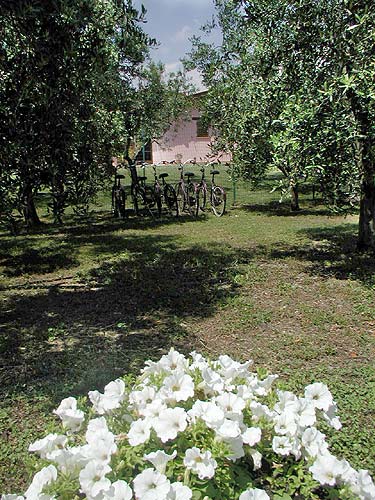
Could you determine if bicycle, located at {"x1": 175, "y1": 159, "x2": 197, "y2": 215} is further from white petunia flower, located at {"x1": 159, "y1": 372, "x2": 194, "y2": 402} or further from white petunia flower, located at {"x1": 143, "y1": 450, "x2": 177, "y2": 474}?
white petunia flower, located at {"x1": 143, "y1": 450, "x2": 177, "y2": 474}

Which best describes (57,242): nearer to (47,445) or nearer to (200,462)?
(47,445)

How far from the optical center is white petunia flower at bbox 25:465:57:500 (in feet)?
4.67

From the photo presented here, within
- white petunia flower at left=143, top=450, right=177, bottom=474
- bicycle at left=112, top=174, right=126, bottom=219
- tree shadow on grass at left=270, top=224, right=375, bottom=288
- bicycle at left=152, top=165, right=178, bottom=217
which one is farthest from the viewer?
bicycle at left=152, top=165, right=178, bottom=217

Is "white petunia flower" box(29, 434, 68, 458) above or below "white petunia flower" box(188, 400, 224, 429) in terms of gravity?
below

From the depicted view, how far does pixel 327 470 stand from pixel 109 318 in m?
3.84

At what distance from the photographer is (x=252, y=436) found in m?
1.57

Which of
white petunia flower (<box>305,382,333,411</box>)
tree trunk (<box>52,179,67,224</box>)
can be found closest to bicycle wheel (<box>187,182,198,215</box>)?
tree trunk (<box>52,179,67,224</box>)

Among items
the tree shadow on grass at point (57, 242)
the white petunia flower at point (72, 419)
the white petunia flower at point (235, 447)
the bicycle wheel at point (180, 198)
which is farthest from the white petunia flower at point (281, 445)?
the bicycle wheel at point (180, 198)

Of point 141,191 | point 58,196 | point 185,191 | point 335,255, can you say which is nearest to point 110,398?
point 58,196

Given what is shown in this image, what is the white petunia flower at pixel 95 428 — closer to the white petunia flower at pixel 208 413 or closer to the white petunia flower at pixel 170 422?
the white petunia flower at pixel 170 422

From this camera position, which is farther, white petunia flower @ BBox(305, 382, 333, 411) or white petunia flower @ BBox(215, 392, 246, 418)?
white petunia flower @ BBox(305, 382, 333, 411)

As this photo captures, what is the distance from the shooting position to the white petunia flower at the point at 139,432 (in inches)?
60.8

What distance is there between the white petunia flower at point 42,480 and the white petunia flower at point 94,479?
0.09m

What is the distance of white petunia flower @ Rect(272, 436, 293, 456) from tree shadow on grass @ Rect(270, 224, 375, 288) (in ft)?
15.4
